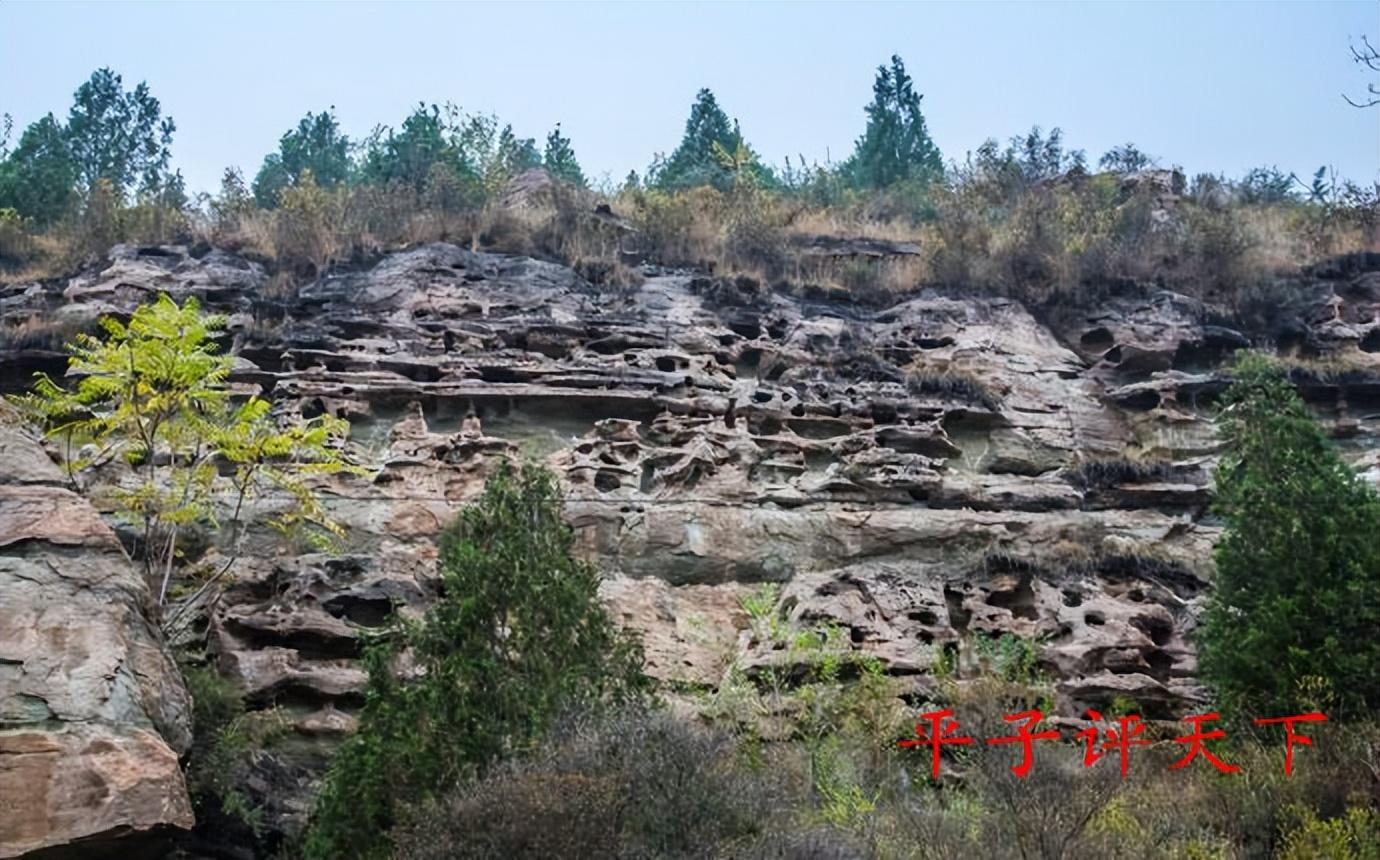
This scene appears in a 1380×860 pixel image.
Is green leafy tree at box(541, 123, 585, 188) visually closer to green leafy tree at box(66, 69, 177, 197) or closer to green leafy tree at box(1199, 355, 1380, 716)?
green leafy tree at box(66, 69, 177, 197)

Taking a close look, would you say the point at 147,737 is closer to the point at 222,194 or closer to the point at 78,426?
the point at 78,426

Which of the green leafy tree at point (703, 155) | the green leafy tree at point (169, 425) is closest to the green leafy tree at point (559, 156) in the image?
the green leafy tree at point (703, 155)

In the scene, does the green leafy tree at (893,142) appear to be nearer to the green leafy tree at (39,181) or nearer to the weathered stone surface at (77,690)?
the green leafy tree at (39,181)

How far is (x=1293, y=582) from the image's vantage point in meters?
9.95

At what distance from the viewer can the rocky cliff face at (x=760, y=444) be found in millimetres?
12133

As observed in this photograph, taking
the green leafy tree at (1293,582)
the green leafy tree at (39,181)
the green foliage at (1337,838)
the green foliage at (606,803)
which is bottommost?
the green foliage at (1337,838)

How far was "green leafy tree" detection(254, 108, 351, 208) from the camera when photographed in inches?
1142

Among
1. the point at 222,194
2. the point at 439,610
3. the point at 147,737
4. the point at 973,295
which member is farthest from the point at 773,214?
the point at 147,737

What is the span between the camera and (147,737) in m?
8.27

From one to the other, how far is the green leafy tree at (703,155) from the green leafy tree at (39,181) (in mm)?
10801

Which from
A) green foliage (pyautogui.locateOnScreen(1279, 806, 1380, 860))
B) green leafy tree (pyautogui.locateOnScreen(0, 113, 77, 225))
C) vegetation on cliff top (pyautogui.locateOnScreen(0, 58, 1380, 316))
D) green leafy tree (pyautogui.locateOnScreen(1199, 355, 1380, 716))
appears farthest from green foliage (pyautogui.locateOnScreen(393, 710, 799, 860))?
green leafy tree (pyautogui.locateOnScreen(0, 113, 77, 225))

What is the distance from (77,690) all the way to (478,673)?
8.58ft

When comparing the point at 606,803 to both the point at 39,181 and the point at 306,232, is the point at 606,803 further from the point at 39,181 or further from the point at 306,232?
the point at 39,181

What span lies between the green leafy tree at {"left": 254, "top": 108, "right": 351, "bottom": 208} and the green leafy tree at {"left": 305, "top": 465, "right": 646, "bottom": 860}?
19963 mm
